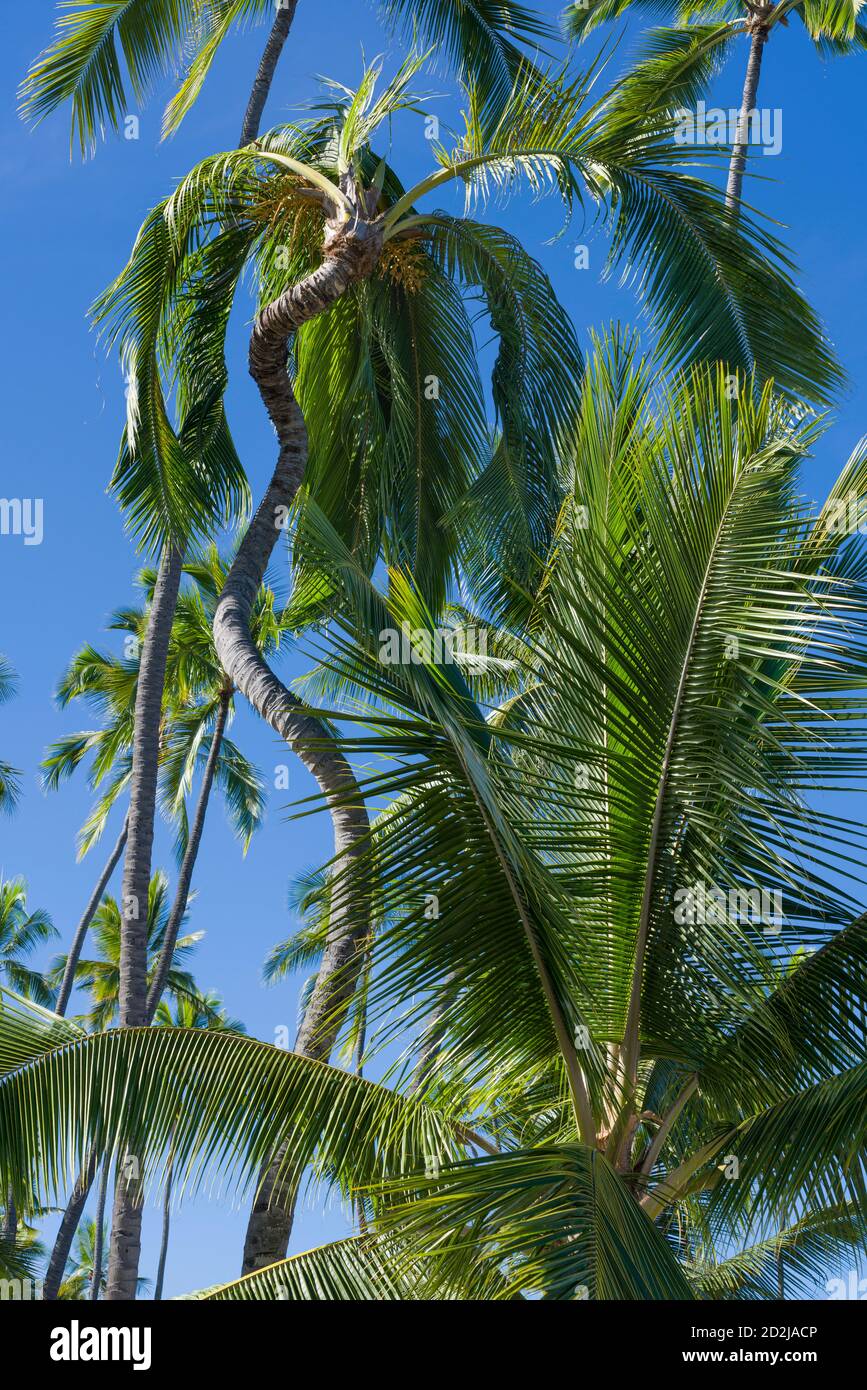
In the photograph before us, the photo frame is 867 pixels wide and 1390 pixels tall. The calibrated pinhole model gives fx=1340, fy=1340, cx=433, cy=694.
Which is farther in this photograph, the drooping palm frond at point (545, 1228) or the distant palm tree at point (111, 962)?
the distant palm tree at point (111, 962)

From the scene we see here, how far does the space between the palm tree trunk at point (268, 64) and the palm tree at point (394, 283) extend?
3.82ft

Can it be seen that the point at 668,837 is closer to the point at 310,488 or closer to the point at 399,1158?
the point at 399,1158

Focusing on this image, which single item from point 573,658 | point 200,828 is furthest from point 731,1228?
point 200,828

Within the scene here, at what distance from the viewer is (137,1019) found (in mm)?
10711

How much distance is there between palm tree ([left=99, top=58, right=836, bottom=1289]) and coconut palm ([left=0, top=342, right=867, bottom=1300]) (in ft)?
4.41

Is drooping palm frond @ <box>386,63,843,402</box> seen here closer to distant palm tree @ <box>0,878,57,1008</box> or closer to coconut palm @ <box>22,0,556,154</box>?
coconut palm @ <box>22,0,556,154</box>

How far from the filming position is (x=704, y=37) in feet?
52.4

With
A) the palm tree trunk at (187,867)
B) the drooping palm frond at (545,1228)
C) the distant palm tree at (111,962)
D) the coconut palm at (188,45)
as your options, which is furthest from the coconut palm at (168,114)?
the distant palm tree at (111,962)

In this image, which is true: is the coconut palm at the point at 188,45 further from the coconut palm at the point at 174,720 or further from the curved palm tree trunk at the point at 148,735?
the coconut palm at the point at 174,720

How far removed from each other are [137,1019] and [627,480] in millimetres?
7118

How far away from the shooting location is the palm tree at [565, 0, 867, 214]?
15.4 metres

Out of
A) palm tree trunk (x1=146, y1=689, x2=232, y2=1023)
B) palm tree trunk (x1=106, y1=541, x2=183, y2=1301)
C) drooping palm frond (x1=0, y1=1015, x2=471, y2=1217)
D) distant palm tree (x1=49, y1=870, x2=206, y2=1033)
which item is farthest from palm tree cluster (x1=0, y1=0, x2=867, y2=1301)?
distant palm tree (x1=49, y1=870, x2=206, y2=1033)

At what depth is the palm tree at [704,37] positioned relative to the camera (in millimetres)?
15422
